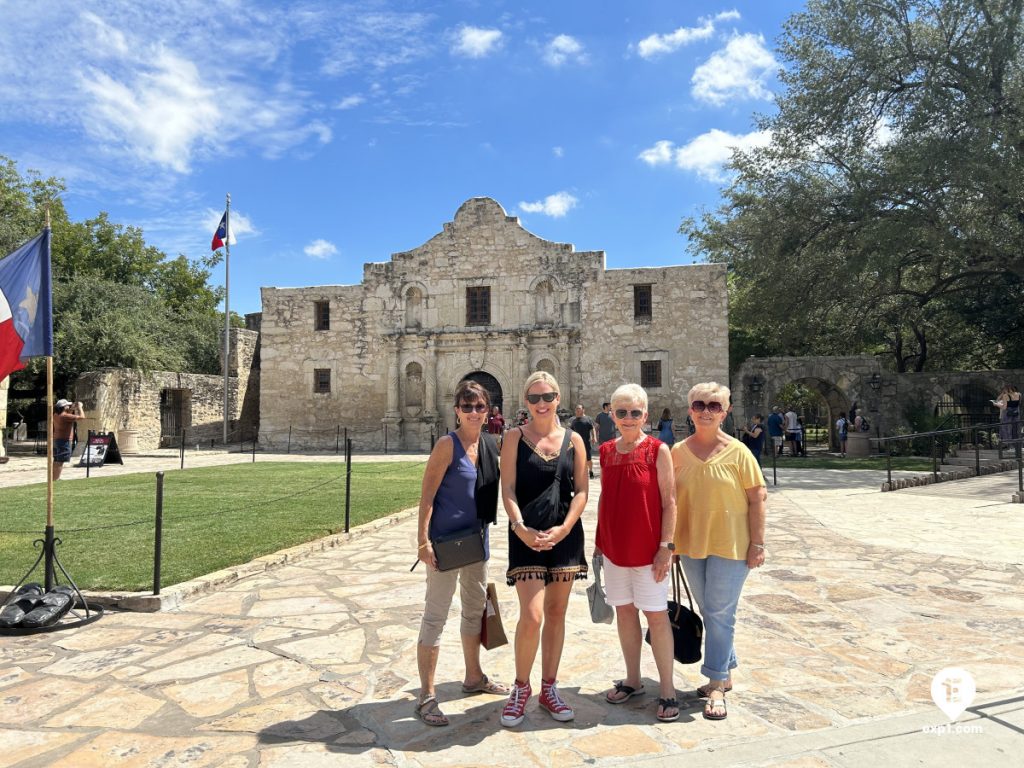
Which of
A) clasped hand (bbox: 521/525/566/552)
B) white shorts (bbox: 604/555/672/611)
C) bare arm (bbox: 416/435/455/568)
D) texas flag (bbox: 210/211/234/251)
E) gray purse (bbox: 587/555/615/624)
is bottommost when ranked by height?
gray purse (bbox: 587/555/615/624)

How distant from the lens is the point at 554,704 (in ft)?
11.2

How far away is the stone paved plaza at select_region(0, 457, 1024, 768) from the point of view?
3086 mm

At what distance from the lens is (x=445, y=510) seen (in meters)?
3.57

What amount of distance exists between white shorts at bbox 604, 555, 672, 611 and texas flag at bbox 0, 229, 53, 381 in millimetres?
4874

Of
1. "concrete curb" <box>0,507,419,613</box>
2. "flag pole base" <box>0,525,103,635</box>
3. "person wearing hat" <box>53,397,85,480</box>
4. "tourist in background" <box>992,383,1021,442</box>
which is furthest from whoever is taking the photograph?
"tourist in background" <box>992,383,1021,442</box>

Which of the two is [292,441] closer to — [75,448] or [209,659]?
[75,448]

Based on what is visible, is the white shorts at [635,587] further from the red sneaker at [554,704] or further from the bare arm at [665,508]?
the red sneaker at [554,704]

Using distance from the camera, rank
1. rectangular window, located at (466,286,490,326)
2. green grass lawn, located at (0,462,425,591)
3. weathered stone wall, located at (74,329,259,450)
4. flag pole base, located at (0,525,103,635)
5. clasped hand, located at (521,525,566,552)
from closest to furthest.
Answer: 1. clasped hand, located at (521,525,566,552)
2. flag pole base, located at (0,525,103,635)
3. green grass lawn, located at (0,462,425,591)
4. weathered stone wall, located at (74,329,259,450)
5. rectangular window, located at (466,286,490,326)

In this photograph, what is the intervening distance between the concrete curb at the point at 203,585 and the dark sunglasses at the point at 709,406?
173 inches

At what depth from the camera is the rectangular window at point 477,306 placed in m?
26.0

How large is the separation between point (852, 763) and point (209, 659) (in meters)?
3.63

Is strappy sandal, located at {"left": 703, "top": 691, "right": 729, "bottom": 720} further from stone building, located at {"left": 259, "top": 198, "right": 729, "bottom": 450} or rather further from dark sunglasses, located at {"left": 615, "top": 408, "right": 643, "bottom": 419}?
stone building, located at {"left": 259, "top": 198, "right": 729, "bottom": 450}

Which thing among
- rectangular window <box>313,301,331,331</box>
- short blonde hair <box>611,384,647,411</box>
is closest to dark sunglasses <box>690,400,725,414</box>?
short blonde hair <box>611,384,647,411</box>

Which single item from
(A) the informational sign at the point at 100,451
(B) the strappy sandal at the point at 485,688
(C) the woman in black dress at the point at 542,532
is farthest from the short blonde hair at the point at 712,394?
(A) the informational sign at the point at 100,451
